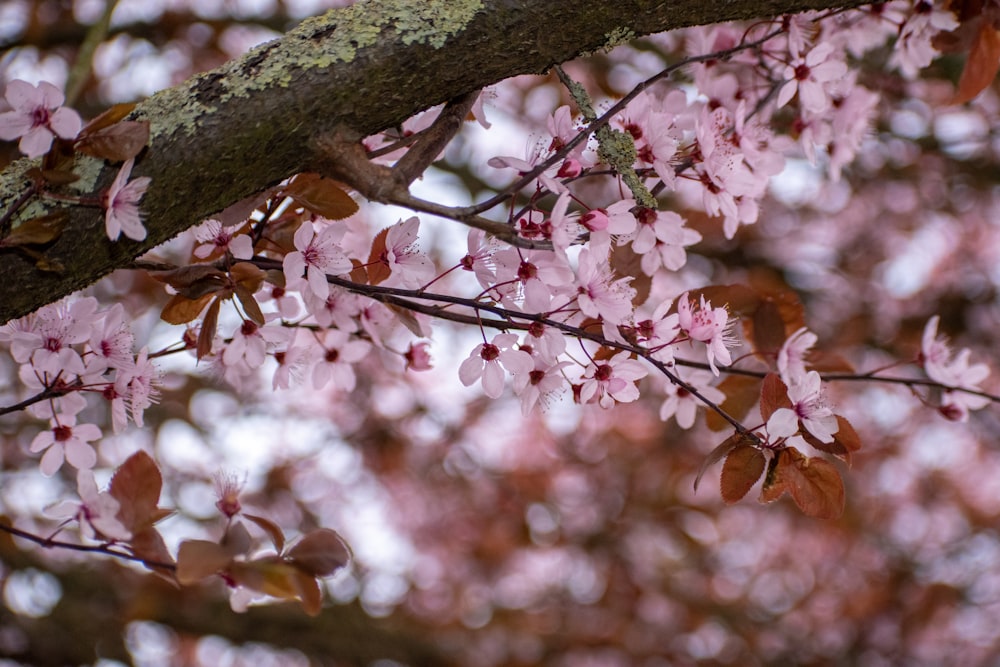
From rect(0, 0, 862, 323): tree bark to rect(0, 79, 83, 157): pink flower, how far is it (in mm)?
39

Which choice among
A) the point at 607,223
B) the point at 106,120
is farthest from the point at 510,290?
the point at 106,120

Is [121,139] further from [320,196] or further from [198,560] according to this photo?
[198,560]

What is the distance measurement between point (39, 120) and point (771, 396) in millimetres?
828

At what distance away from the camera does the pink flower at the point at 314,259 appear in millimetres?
965

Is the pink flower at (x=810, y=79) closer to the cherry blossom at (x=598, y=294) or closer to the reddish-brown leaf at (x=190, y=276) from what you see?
the cherry blossom at (x=598, y=294)

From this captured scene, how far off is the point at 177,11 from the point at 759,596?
4143 millimetres

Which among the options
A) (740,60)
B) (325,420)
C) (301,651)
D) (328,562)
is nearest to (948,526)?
(325,420)

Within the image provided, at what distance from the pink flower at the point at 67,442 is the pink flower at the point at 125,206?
14.9 inches

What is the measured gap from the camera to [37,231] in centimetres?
84

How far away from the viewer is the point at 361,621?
9.71 feet

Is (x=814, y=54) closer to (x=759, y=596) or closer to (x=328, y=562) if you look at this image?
(x=328, y=562)

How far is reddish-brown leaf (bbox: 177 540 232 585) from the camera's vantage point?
0.85 m

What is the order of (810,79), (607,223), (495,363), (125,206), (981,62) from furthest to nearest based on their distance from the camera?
1. (981,62)
2. (810,79)
3. (495,363)
4. (607,223)
5. (125,206)

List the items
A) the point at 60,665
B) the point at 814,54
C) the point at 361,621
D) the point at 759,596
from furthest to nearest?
the point at 759,596, the point at 361,621, the point at 60,665, the point at 814,54
